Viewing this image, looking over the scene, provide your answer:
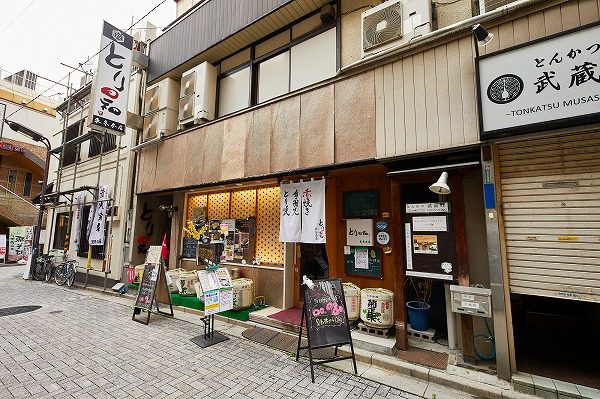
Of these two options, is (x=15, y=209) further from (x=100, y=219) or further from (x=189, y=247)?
(x=189, y=247)

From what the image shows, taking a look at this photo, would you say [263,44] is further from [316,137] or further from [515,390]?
[515,390]

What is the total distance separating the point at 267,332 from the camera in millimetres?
6988

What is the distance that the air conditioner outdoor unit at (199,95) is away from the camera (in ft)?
33.1

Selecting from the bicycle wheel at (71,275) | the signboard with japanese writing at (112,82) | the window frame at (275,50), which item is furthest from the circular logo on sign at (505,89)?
the bicycle wheel at (71,275)

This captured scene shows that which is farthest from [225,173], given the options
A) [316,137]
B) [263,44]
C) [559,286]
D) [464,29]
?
[559,286]

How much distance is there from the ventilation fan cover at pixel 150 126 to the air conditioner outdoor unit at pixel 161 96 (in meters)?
0.26

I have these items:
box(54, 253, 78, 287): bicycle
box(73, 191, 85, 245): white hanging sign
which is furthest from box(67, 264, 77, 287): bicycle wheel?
box(73, 191, 85, 245): white hanging sign

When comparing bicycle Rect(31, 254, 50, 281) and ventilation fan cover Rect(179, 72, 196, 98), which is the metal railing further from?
ventilation fan cover Rect(179, 72, 196, 98)

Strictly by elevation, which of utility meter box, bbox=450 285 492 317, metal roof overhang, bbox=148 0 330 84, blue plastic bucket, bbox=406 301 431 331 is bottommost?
blue plastic bucket, bbox=406 301 431 331

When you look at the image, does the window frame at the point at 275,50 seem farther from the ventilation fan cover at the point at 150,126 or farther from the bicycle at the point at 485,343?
the bicycle at the point at 485,343

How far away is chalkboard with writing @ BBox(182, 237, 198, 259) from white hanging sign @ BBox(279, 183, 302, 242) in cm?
502

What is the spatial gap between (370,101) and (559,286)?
473cm

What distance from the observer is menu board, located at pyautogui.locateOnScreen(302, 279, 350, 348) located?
202 inches

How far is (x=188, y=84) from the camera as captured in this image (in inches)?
420
